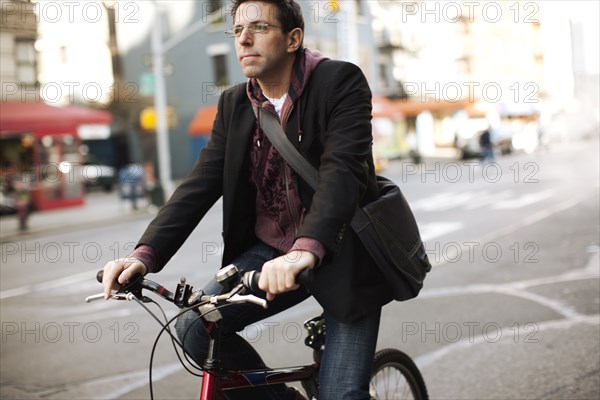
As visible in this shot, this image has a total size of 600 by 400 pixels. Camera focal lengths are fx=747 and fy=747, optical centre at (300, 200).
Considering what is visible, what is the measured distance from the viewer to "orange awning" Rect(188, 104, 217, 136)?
35.9 metres

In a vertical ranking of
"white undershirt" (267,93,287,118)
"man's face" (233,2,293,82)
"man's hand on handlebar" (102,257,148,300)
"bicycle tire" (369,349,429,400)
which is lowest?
"bicycle tire" (369,349,429,400)

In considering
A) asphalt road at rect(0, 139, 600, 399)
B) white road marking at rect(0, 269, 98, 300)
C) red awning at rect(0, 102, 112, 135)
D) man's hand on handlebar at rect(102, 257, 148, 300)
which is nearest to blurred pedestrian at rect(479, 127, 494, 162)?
red awning at rect(0, 102, 112, 135)

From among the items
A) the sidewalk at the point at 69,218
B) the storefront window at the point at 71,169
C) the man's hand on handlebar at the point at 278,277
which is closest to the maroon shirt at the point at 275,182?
the man's hand on handlebar at the point at 278,277

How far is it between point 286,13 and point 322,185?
626mm

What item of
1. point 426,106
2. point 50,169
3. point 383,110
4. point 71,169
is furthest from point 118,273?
point 426,106

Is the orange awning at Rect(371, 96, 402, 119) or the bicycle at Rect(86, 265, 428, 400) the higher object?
the orange awning at Rect(371, 96, 402, 119)

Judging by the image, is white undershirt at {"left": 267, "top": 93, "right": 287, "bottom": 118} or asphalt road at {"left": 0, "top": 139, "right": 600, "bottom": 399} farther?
asphalt road at {"left": 0, "top": 139, "right": 600, "bottom": 399}

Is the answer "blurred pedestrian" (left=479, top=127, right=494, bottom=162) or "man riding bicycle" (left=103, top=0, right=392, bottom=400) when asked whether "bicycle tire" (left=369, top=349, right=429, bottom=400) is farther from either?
"blurred pedestrian" (left=479, top=127, right=494, bottom=162)

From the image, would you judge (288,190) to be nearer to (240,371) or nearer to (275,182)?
(275,182)

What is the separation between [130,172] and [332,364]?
20.7m

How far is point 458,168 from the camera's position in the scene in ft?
105

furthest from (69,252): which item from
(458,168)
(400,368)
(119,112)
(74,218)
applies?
(119,112)

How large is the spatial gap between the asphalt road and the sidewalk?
20.8ft

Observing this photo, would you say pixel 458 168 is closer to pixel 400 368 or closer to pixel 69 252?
pixel 69 252
